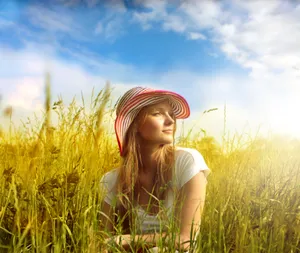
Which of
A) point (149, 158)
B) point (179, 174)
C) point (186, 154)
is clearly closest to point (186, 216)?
point (179, 174)

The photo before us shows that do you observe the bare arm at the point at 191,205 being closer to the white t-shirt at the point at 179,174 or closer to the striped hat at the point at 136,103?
the white t-shirt at the point at 179,174

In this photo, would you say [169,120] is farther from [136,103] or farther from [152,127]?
[136,103]

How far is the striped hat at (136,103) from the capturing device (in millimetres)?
2342

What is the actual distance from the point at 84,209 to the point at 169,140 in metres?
0.59

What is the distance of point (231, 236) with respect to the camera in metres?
2.08

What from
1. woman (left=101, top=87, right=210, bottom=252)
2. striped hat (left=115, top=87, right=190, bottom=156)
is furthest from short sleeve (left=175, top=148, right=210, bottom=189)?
striped hat (left=115, top=87, right=190, bottom=156)

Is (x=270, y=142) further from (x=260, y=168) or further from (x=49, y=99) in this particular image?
(x=49, y=99)

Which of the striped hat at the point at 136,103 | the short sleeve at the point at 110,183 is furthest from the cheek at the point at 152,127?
the short sleeve at the point at 110,183

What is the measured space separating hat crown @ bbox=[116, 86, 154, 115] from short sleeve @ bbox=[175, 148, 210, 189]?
392mm

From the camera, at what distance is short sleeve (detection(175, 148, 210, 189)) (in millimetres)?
2168

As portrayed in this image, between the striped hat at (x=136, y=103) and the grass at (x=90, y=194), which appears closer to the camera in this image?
the grass at (x=90, y=194)

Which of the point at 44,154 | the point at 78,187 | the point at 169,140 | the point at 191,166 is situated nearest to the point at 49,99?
the point at 44,154

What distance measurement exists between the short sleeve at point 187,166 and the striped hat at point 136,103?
31 centimetres

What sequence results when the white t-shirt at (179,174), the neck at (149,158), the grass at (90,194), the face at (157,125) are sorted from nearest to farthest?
the grass at (90,194) < the white t-shirt at (179,174) < the face at (157,125) < the neck at (149,158)
